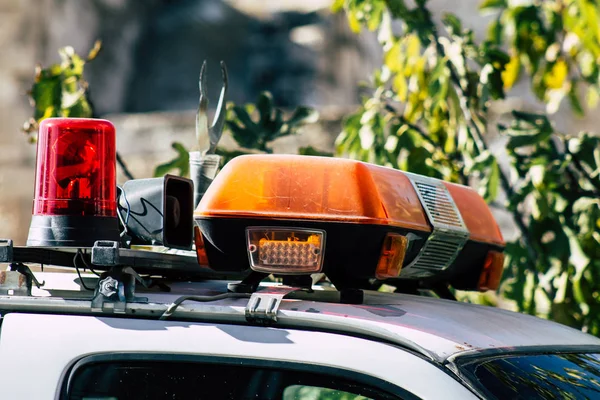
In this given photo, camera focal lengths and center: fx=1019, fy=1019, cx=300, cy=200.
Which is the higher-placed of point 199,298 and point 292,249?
point 292,249

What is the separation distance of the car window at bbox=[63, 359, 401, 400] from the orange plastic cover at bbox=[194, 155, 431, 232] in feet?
1.03

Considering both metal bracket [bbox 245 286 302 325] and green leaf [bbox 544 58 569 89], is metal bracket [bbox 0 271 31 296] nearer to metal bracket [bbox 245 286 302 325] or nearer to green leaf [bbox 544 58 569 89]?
metal bracket [bbox 245 286 302 325]

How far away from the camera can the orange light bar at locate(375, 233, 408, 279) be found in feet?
6.61

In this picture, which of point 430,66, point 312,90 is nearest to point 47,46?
point 312,90

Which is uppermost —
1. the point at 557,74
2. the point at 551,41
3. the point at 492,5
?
the point at 492,5

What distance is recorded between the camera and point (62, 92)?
167 inches

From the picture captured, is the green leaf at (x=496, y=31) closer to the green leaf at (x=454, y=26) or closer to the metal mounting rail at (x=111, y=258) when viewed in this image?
the green leaf at (x=454, y=26)

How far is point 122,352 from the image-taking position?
1884mm

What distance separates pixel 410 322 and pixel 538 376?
0.26 meters

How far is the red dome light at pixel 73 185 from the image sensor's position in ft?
6.86

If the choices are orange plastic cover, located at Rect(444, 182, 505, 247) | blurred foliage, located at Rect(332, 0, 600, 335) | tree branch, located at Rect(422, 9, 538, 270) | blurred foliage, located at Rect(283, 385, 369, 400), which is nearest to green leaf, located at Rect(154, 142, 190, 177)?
blurred foliage, located at Rect(332, 0, 600, 335)

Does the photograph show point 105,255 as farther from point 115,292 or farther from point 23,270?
point 23,270

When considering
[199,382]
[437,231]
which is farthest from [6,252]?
[437,231]

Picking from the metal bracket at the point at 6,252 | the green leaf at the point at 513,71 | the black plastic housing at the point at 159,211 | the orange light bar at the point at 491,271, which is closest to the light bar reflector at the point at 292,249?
the black plastic housing at the point at 159,211
